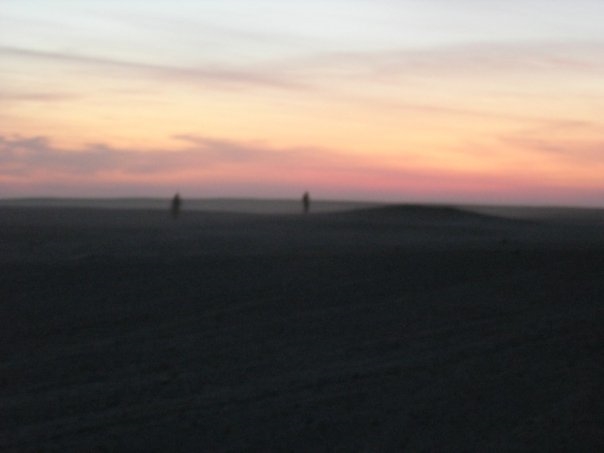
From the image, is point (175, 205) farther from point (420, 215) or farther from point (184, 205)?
point (184, 205)

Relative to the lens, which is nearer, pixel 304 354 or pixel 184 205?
pixel 304 354

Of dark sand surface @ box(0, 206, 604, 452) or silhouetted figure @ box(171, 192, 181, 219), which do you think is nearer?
dark sand surface @ box(0, 206, 604, 452)

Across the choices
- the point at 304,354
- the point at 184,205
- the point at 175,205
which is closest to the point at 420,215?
the point at 175,205

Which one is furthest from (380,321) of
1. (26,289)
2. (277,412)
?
(26,289)

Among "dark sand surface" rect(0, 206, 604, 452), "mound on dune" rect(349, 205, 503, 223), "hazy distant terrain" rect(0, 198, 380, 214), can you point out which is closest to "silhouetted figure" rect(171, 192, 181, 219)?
"mound on dune" rect(349, 205, 503, 223)

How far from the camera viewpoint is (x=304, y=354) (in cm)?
1242

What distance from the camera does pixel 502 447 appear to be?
356 inches

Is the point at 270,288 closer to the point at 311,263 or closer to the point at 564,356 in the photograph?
the point at 311,263

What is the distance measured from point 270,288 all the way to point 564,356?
7214mm

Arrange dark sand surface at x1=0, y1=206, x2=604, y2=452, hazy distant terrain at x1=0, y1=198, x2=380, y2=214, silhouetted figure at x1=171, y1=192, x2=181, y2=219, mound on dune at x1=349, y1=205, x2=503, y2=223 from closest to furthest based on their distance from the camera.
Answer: dark sand surface at x1=0, y1=206, x2=604, y2=452, silhouetted figure at x1=171, y1=192, x2=181, y2=219, mound on dune at x1=349, y1=205, x2=503, y2=223, hazy distant terrain at x1=0, y1=198, x2=380, y2=214

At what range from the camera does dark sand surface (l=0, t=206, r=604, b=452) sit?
31.0 feet

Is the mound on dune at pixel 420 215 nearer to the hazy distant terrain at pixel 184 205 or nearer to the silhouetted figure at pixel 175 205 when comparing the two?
the silhouetted figure at pixel 175 205

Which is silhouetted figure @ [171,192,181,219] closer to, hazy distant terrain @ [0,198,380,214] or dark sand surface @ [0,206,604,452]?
dark sand surface @ [0,206,604,452]

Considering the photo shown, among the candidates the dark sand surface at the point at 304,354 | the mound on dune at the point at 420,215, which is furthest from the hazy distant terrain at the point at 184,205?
the dark sand surface at the point at 304,354
